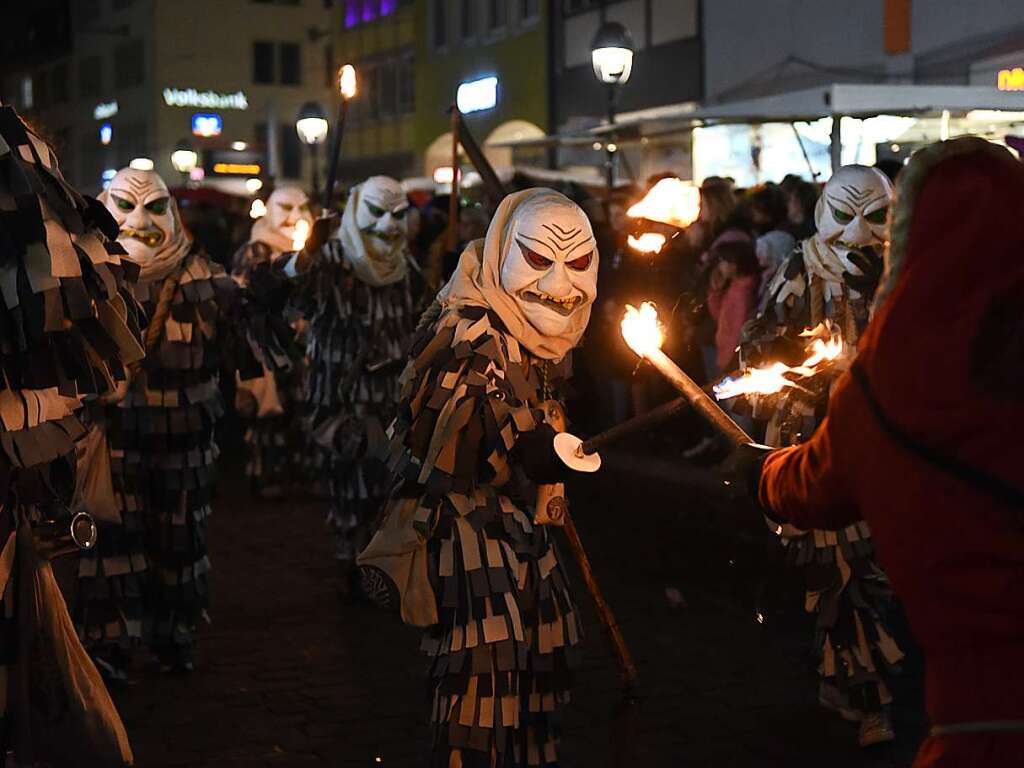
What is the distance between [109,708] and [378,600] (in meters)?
1.02

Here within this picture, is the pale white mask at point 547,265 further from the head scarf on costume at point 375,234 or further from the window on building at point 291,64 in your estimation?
the window on building at point 291,64

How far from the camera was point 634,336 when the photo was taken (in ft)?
13.5

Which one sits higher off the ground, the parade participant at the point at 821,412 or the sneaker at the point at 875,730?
the parade participant at the point at 821,412

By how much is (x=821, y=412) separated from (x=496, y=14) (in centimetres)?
3026

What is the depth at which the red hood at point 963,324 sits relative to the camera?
2.96 m

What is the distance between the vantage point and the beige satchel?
5.08 m

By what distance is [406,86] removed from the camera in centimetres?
4294

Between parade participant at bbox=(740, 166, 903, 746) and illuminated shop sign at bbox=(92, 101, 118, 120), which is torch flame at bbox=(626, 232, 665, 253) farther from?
illuminated shop sign at bbox=(92, 101, 118, 120)

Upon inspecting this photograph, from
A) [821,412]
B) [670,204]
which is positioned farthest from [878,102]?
[670,204]

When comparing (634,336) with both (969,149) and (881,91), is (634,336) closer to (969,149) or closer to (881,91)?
(969,149)

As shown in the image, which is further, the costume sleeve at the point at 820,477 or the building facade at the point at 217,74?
the building facade at the point at 217,74

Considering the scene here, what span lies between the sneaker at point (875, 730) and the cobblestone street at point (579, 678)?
5 centimetres

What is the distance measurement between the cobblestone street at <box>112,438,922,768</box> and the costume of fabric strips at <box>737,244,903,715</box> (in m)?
0.24

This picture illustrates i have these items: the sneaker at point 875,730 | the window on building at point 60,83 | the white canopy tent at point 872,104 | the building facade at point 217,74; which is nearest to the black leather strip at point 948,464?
the sneaker at point 875,730
